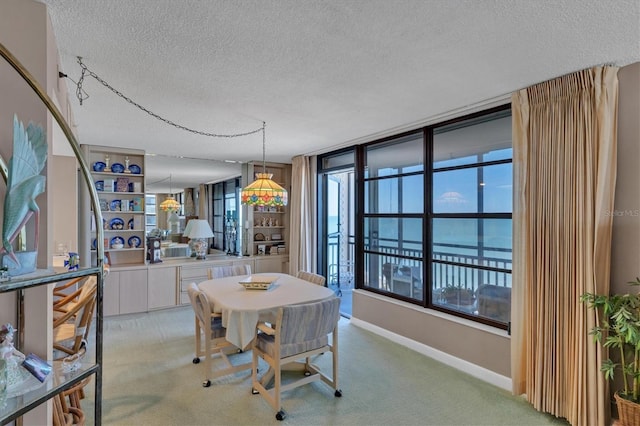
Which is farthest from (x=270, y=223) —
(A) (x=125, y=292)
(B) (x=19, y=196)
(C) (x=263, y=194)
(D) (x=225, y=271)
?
(B) (x=19, y=196)

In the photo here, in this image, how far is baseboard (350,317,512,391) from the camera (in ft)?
9.13

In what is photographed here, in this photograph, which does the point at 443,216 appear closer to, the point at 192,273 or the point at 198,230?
the point at 198,230

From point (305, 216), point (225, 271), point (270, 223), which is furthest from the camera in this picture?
point (270, 223)

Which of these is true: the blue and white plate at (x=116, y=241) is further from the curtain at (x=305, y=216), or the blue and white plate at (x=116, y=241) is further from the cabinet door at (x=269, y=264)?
the curtain at (x=305, y=216)

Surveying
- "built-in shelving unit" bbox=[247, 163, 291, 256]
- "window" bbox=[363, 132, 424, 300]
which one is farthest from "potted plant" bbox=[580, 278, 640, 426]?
"built-in shelving unit" bbox=[247, 163, 291, 256]

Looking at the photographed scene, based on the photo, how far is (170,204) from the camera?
18.2 feet

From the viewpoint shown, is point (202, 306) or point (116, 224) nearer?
point (202, 306)

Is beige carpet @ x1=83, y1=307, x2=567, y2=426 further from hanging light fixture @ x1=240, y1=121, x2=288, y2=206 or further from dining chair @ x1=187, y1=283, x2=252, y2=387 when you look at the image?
hanging light fixture @ x1=240, y1=121, x2=288, y2=206

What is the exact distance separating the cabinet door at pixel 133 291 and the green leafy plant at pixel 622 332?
17.0 feet

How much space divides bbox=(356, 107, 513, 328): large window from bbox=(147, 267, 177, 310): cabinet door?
298 cm

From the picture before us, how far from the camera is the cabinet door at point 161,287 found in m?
4.87

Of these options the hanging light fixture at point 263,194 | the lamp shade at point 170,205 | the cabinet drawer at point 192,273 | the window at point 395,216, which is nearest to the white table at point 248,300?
the hanging light fixture at point 263,194

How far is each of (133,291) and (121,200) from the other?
1411 millimetres

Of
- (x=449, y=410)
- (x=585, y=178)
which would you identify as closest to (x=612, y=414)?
(x=449, y=410)
